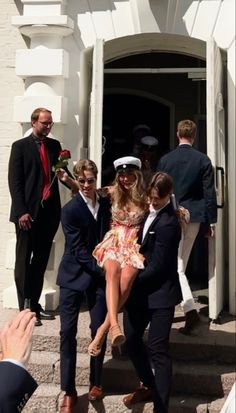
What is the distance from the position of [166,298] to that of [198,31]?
3.25m

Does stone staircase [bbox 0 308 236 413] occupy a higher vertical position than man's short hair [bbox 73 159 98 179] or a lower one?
lower

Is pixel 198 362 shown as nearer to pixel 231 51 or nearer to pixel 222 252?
pixel 222 252

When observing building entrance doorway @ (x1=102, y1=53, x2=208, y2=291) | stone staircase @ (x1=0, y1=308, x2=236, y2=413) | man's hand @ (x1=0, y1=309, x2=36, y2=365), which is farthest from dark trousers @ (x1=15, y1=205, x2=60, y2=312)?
man's hand @ (x1=0, y1=309, x2=36, y2=365)

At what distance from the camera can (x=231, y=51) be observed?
6.09 m

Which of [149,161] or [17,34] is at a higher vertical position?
[17,34]

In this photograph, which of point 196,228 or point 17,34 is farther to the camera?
point 17,34

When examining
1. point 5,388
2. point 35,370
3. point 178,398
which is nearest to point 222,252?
point 178,398

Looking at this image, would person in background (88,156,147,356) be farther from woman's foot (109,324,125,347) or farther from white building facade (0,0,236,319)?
white building facade (0,0,236,319)

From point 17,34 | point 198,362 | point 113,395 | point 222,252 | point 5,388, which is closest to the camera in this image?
point 5,388

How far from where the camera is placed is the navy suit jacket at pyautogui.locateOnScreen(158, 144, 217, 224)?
17.2ft

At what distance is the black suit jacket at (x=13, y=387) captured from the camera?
5.67 ft

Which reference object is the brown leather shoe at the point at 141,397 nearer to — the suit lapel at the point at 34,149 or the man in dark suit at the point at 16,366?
the suit lapel at the point at 34,149

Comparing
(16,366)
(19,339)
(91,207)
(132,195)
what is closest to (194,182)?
(132,195)

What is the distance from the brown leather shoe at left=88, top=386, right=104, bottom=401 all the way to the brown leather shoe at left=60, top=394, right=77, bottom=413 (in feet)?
0.48
